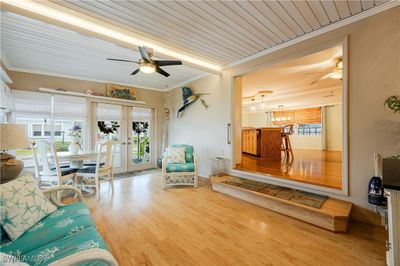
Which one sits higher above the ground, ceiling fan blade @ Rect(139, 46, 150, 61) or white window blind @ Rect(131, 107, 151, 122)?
ceiling fan blade @ Rect(139, 46, 150, 61)

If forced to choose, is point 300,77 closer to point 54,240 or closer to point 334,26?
point 334,26

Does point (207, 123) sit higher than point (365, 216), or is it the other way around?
point (207, 123)

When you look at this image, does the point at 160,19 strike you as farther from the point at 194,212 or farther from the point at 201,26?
the point at 194,212

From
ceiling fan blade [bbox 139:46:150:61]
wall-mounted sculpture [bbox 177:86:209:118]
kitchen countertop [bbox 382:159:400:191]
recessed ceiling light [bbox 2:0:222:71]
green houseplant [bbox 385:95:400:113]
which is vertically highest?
recessed ceiling light [bbox 2:0:222:71]

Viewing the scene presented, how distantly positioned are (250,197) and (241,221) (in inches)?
27.0

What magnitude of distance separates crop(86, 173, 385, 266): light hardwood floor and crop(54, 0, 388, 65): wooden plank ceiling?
2.86m

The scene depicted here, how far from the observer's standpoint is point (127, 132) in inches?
215

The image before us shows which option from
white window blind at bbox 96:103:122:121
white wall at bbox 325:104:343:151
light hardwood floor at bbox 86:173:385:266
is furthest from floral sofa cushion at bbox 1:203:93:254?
white wall at bbox 325:104:343:151

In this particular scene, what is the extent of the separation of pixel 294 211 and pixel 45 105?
228 inches

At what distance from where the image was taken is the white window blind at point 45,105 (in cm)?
380

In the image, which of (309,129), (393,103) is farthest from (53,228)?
(309,129)

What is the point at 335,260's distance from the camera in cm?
162

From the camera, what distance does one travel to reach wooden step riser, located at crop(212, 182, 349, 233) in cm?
205

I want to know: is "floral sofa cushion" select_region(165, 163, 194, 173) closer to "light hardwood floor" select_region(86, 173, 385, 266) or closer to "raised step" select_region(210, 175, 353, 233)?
"light hardwood floor" select_region(86, 173, 385, 266)
